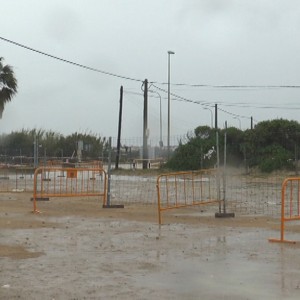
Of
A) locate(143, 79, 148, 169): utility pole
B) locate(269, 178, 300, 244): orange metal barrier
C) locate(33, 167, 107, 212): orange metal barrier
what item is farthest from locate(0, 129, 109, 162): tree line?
locate(269, 178, 300, 244): orange metal barrier

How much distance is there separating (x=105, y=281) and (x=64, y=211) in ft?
29.5

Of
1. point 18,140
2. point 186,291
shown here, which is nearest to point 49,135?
point 18,140

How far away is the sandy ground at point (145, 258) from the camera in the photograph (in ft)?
22.9

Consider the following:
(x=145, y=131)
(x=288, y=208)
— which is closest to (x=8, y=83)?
(x=145, y=131)

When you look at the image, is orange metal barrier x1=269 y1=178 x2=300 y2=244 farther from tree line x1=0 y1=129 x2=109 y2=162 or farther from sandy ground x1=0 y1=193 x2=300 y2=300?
tree line x1=0 y1=129 x2=109 y2=162

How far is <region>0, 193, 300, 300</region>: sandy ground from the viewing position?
697 cm

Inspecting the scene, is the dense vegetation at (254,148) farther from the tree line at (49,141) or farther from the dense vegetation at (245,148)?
the tree line at (49,141)

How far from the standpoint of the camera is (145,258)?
9.04m

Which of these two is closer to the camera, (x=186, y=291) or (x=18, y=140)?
(x=186, y=291)

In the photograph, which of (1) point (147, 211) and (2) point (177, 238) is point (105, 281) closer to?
(2) point (177, 238)

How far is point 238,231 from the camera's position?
12031 mm

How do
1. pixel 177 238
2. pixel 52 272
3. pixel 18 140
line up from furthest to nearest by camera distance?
pixel 18 140 < pixel 177 238 < pixel 52 272

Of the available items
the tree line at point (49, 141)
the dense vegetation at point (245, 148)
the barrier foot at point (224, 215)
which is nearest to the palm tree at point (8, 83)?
the dense vegetation at point (245, 148)

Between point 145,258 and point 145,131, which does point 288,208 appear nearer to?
point 145,258
